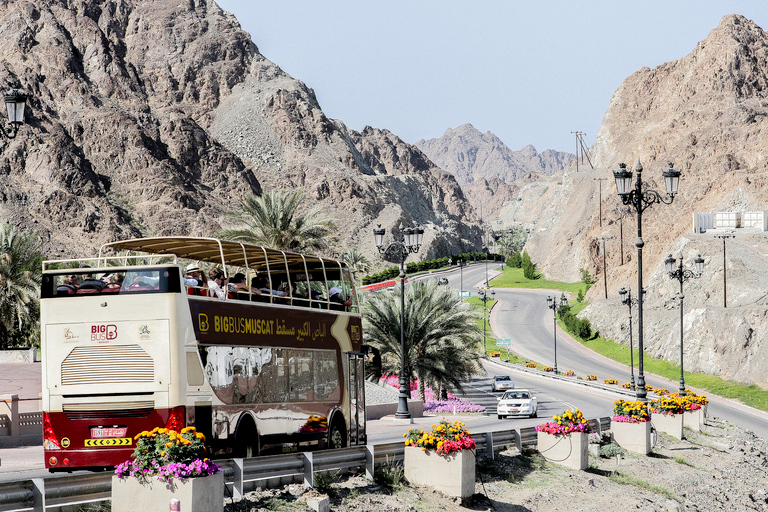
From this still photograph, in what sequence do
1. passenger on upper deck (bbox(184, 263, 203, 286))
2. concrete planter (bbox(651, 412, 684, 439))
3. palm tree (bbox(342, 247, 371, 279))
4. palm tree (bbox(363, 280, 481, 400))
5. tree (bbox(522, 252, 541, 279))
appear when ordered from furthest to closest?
tree (bbox(522, 252, 541, 279)), palm tree (bbox(342, 247, 371, 279)), palm tree (bbox(363, 280, 481, 400)), concrete planter (bbox(651, 412, 684, 439)), passenger on upper deck (bbox(184, 263, 203, 286))

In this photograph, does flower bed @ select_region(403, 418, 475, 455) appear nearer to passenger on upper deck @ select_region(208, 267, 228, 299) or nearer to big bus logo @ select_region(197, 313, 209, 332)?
passenger on upper deck @ select_region(208, 267, 228, 299)

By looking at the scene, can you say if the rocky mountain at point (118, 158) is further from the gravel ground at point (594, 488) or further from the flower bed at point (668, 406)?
the gravel ground at point (594, 488)

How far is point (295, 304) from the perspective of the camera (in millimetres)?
16188

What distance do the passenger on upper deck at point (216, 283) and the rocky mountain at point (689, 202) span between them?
61691 millimetres

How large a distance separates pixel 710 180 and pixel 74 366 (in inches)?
5246

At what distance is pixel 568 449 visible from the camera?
2031 cm

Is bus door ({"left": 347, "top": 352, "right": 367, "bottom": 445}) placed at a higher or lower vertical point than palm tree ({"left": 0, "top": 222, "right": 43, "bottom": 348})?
lower

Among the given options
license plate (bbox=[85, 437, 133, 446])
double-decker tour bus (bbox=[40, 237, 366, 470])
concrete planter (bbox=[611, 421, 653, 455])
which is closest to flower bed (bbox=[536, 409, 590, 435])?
concrete planter (bbox=[611, 421, 653, 455])

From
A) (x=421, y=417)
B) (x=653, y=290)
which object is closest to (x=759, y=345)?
(x=653, y=290)

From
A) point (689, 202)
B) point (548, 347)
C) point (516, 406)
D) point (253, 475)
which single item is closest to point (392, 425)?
point (516, 406)

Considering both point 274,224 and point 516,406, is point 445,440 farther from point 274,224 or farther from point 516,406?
point 516,406

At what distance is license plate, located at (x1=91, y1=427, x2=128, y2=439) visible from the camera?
1237 centimetres

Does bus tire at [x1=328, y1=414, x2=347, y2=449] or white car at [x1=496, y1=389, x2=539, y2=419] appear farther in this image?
white car at [x1=496, y1=389, x2=539, y2=419]

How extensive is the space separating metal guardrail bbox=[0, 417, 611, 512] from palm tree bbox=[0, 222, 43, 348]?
28.2 metres
